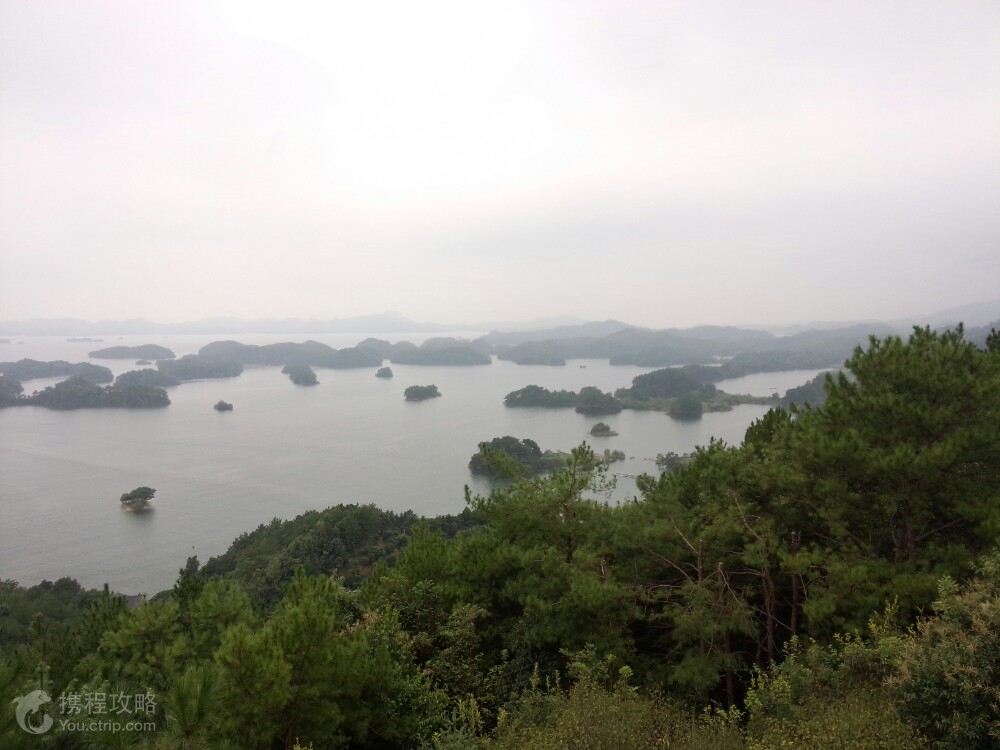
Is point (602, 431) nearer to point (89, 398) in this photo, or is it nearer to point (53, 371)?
point (89, 398)

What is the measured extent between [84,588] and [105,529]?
19.7ft

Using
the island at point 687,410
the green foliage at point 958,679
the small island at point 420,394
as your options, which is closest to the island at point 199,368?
the small island at point 420,394

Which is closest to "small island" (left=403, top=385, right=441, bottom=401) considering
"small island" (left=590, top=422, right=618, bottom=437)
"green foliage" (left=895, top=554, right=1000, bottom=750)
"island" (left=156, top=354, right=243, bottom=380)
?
"small island" (left=590, top=422, right=618, bottom=437)

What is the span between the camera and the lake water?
2188 centimetres

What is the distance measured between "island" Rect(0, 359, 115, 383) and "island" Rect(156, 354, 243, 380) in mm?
6262

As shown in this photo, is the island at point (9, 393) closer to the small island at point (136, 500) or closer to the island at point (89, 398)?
the island at point (89, 398)

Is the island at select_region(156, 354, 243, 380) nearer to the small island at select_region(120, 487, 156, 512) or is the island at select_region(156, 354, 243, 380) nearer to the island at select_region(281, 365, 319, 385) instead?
the island at select_region(281, 365, 319, 385)

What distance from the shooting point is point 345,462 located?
106 feet

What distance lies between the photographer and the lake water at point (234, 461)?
21.9 metres

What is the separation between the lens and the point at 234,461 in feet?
111

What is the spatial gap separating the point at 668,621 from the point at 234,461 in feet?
112

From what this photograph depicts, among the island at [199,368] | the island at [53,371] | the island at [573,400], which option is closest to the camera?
the island at [573,400]

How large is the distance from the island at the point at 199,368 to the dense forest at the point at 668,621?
75725mm

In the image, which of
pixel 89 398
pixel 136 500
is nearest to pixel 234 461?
pixel 136 500
